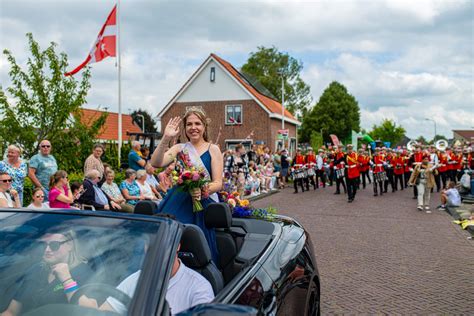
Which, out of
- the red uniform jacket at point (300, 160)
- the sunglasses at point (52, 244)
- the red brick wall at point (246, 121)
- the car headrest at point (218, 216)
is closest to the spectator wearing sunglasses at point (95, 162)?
the car headrest at point (218, 216)

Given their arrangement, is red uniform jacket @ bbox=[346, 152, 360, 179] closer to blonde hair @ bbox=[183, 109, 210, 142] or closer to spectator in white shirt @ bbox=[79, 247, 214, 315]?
blonde hair @ bbox=[183, 109, 210, 142]

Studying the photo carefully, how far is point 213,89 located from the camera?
39.6m

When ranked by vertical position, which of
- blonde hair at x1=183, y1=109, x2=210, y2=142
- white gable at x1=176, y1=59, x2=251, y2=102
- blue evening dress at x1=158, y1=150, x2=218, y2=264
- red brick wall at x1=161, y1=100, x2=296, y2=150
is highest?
white gable at x1=176, y1=59, x2=251, y2=102

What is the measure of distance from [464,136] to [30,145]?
118 meters

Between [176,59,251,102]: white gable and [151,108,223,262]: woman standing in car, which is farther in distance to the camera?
A: [176,59,251,102]: white gable

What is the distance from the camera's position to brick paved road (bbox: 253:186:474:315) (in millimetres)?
5336

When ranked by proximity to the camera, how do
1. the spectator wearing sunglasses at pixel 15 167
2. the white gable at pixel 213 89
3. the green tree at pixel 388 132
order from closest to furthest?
the spectator wearing sunglasses at pixel 15 167, the white gable at pixel 213 89, the green tree at pixel 388 132

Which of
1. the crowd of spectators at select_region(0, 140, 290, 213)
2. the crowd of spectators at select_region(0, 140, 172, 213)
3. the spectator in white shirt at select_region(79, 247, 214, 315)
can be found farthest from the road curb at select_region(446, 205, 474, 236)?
the spectator in white shirt at select_region(79, 247, 214, 315)

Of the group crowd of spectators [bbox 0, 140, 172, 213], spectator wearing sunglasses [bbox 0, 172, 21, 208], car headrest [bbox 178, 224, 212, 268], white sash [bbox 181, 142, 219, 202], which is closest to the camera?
car headrest [bbox 178, 224, 212, 268]

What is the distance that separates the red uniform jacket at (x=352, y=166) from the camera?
1661 centimetres

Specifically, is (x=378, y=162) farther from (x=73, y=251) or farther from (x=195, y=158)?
(x=73, y=251)

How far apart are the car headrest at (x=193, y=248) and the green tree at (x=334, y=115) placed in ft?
201

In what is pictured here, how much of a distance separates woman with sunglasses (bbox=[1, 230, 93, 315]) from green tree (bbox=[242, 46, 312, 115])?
5923 centimetres

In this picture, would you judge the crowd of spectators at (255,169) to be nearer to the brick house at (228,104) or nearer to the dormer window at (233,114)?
the brick house at (228,104)
